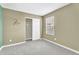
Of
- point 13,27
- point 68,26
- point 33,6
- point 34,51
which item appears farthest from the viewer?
point 13,27

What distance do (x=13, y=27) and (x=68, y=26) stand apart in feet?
10.0

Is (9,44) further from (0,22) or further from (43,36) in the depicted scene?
(43,36)

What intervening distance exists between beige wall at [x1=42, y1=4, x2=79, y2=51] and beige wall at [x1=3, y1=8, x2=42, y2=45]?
7.47 ft

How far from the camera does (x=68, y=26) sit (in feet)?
16.1

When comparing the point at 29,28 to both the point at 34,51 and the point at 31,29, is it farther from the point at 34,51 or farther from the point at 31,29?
the point at 34,51

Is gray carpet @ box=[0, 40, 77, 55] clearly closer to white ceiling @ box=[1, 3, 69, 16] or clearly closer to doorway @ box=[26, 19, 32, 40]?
white ceiling @ box=[1, 3, 69, 16]

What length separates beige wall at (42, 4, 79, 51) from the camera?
4336mm

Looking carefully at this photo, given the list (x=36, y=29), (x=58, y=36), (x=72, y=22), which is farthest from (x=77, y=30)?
(x=36, y=29)

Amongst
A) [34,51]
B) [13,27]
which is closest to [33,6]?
[13,27]

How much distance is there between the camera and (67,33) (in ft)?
16.4

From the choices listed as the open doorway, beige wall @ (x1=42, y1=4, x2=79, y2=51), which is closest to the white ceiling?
beige wall @ (x1=42, y1=4, x2=79, y2=51)

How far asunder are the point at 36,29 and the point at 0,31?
3.93 meters

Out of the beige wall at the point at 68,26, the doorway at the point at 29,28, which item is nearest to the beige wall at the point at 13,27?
the doorway at the point at 29,28

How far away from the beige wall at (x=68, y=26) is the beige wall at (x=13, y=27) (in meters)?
2.28
